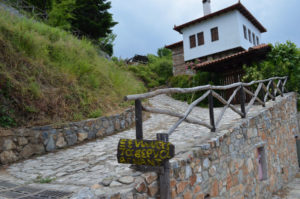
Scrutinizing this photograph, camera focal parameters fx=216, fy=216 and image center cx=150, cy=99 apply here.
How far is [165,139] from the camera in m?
2.58

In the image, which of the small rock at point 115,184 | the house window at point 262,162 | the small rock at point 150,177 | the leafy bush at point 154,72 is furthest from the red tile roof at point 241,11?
the small rock at point 115,184

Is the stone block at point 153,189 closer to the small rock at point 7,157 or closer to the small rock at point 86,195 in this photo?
the small rock at point 86,195

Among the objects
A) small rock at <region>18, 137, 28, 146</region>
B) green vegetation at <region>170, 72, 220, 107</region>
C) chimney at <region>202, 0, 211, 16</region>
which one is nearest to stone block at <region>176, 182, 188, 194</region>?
small rock at <region>18, 137, 28, 146</region>

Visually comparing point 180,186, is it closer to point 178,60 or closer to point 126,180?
point 126,180

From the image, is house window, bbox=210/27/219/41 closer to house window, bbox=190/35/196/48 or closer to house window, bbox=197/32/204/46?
house window, bbox=197/32/204/46

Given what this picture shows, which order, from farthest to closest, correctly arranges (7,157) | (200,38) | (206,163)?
(200,38), (7,157), (206,163)

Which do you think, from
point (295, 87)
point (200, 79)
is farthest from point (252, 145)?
point (200, 79)

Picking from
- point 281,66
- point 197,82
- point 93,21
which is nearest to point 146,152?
point 281,66

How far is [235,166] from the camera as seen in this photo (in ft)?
13.6

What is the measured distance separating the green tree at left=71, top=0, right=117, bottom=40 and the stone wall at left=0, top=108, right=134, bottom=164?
9939mm

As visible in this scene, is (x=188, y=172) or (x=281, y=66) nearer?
(x=188, y=172)

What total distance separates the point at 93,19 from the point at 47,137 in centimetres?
1221

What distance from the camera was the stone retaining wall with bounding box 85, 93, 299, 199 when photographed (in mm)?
2467

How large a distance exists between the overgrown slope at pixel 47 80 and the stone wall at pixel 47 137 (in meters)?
0.23
